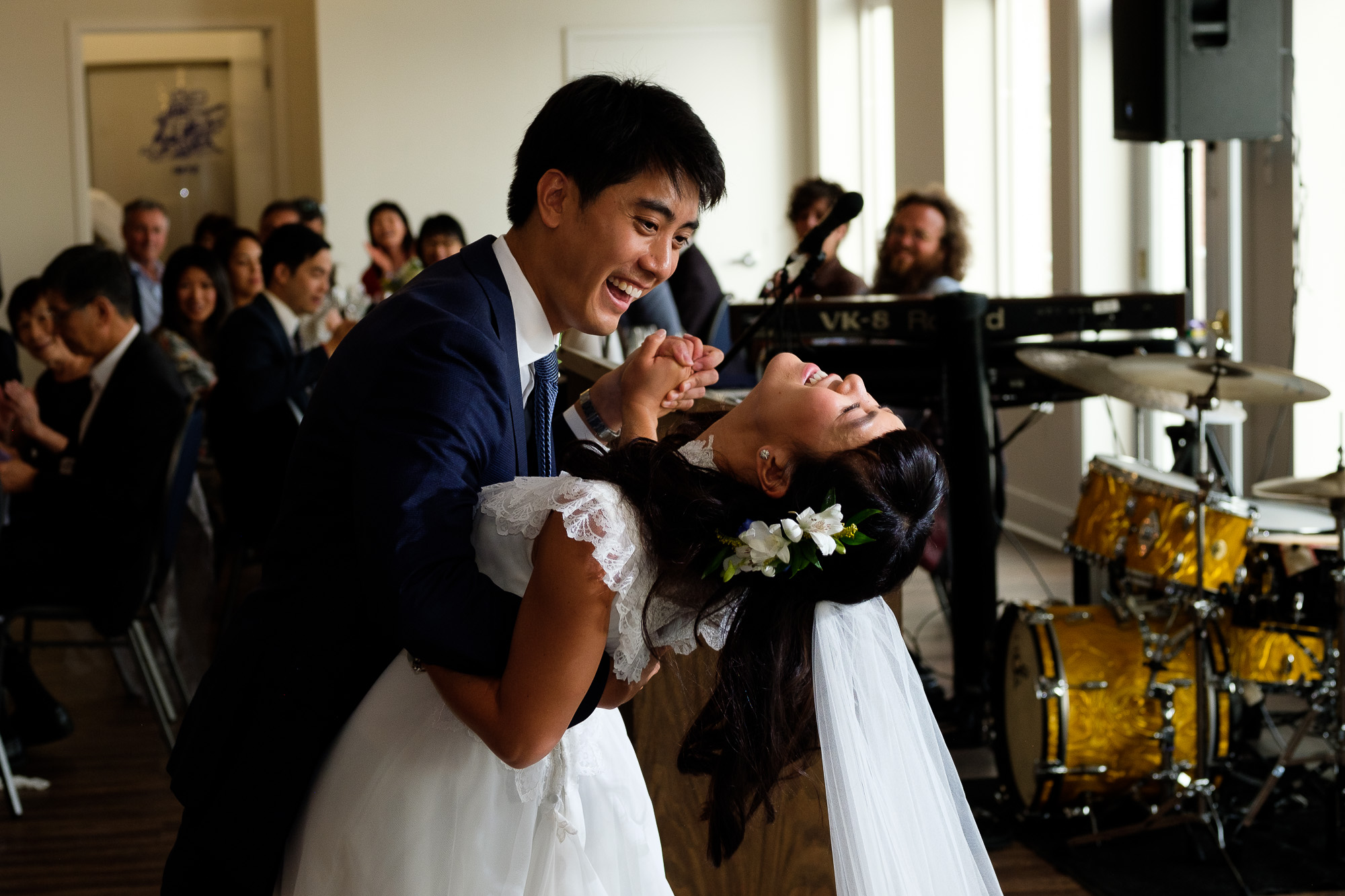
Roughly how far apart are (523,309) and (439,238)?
5.24 meters

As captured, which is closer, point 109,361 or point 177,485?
point 177,485

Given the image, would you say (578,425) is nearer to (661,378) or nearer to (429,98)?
(661,378)

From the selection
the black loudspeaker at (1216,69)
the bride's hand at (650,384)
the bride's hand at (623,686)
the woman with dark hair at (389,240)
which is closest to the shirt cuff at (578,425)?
the bride's hand at (650,384)

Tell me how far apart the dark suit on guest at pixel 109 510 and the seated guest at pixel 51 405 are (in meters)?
0.44

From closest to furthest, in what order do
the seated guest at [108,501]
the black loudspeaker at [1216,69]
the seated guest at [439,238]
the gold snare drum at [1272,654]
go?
the gold snare drum at [1272,654]
the seated guest at [108,501]
the black loudspeaker at [1216,69]
the seated guest at [439,238]

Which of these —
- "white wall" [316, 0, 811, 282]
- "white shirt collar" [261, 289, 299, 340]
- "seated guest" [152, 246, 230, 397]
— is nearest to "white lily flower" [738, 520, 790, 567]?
"white shirt collar" [261, 289, 299, 340]

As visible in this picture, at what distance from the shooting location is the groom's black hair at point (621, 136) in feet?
4.72

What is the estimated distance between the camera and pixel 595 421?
175cm

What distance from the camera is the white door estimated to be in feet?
32.0

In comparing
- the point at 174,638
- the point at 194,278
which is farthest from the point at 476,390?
the point at 194,278

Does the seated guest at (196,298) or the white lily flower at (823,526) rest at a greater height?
the seated guest at (196,298)

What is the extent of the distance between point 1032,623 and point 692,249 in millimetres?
2190

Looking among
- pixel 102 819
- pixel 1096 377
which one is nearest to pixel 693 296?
pixel 1096 377

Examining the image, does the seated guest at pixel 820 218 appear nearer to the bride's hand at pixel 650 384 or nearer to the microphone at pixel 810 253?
the microphone at pixel 810 253
